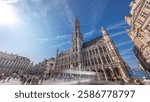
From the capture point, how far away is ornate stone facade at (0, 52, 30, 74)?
61.1 m

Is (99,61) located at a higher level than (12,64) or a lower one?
lower

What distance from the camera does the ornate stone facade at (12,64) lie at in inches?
2407

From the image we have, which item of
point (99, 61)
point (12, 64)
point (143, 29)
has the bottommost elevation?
point (99, 61)

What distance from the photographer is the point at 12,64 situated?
217ft

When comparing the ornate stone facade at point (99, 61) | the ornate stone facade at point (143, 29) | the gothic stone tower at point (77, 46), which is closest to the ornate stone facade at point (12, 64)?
the ornate stone facade at point (99, 61)

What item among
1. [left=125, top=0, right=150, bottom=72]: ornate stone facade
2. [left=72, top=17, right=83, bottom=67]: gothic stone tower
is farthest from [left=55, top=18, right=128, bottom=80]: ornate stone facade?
[left=125, top=0, right=150, bottom=72]: ornate stone facade

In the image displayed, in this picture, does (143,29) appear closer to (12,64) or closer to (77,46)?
(77,46)

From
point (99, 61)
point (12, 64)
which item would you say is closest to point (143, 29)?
point (99, 61)

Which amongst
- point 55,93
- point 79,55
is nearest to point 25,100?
point 55,93

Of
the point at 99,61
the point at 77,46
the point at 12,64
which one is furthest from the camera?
the point at 12,64

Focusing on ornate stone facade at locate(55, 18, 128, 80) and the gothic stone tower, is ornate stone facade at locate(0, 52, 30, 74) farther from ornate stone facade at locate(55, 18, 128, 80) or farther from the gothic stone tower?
the gothic stone tower

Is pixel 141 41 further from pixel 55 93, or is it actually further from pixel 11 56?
pixel 11 56

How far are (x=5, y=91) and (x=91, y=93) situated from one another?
5.35 meters

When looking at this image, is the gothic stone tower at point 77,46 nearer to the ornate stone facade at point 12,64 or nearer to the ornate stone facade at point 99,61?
the ornate stone facade at point 99,61
